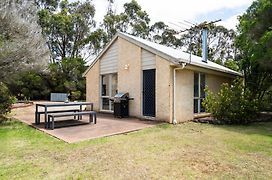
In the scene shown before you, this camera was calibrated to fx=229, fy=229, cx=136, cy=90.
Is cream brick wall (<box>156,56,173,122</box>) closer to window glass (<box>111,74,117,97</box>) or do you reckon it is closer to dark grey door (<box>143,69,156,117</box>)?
dark grey door (<box>143,69,156,117</box>)

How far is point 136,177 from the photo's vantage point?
4047 millimetres

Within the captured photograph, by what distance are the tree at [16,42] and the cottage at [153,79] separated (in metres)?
4.22

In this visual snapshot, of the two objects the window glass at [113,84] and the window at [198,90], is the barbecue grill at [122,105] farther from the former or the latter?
the window at [198,90]

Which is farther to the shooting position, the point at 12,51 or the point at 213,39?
the point at 213,39

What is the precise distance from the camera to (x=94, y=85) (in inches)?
581

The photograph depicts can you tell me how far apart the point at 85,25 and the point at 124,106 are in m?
24.4

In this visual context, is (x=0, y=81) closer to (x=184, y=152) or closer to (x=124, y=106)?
(x=124, y=106)

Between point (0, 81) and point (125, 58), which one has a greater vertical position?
point (125, 58)

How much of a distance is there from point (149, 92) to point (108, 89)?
3663mm

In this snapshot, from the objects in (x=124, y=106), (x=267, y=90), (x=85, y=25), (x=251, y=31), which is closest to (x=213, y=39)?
(x=85, y=25)

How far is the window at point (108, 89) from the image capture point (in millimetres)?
13507

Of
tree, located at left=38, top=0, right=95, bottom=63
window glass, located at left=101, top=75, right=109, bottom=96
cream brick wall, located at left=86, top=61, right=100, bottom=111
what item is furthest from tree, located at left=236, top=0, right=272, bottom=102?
tree, located at left=38, top=0, right=95, bottom=63

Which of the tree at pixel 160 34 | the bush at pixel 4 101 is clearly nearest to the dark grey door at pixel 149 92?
the bush at pixel 4 101

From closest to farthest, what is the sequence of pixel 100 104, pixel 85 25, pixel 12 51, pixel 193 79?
pixel 12 51 < pixel 193 79 < pixel 100 104 < pixel 85 25
